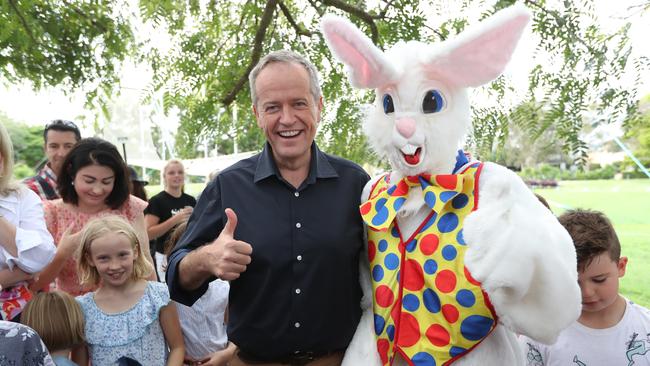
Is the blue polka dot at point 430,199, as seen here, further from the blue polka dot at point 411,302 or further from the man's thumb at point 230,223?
the man's thumb at point 230,223

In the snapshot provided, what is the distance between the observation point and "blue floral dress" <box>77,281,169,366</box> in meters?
2.44

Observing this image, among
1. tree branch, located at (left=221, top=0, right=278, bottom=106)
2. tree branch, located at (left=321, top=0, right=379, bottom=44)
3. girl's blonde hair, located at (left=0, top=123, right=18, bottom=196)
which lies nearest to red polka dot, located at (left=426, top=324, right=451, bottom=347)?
girl's blonde hair, located at (left=0, top=123, right=18, bottom=196)

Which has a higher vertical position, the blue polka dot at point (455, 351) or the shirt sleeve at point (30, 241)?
the shirt sleeve at point (30, 241)

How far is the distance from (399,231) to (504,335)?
1.41 feet

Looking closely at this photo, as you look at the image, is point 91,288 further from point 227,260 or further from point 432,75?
point 432,75

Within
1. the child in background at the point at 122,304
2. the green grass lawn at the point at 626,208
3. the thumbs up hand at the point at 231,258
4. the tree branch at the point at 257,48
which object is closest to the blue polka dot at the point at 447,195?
the thumbs up hand at the point at 231,258

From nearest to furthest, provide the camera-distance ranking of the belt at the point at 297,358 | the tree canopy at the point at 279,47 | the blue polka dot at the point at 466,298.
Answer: the blue polka dot at the point at 466,298 < the belt at the point at 297,358 < the tree canopy at the point at 279,47

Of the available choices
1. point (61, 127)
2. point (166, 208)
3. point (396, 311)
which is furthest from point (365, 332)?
point (166, 208)

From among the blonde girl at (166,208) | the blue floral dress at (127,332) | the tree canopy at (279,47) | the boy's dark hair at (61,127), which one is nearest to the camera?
the blue floral dress at (127,332)

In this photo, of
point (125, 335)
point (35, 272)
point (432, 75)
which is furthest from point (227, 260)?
point (35, 272)

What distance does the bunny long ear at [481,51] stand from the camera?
1.63m

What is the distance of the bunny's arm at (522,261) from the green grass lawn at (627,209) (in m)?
4.32

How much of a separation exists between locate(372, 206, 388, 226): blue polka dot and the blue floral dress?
1.31m

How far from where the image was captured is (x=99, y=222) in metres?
2.62
